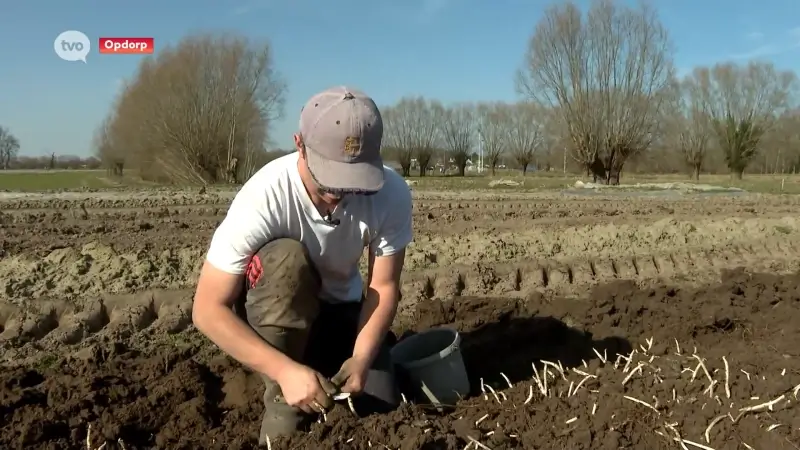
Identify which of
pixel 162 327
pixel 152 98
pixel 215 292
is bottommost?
pixel 162 327

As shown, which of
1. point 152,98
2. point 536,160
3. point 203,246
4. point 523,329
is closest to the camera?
point 523,329

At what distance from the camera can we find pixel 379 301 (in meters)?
2.93

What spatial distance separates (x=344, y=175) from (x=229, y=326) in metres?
0.72

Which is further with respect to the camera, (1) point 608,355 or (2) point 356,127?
(1) point 608,355

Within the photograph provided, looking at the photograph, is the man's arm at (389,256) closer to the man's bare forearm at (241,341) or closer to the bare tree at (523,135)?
the man's bare forearm at (241,341)

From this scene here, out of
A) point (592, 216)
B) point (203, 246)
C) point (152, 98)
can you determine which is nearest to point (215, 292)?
point (203, 246)

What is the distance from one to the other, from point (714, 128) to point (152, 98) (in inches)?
1499

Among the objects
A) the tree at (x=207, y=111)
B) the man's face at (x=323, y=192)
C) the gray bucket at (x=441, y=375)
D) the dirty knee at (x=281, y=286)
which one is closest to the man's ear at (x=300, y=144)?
the man's face at (x=323, y=192)

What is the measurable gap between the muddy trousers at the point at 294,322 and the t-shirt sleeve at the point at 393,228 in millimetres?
316

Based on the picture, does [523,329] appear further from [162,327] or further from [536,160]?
[536,160]

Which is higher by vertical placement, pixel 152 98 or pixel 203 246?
pixel 152 98

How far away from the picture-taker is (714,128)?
1914 inches

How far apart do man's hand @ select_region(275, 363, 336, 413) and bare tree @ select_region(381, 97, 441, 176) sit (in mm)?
63861

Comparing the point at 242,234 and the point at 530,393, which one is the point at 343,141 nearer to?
the point at 242,234
